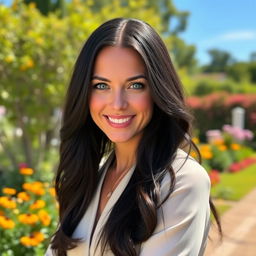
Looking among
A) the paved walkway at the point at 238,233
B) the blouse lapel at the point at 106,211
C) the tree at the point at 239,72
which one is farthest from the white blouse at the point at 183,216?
the tree at the point at 239,72

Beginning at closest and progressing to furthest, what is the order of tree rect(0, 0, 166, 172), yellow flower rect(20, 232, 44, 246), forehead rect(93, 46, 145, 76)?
1. forehead rect(93, 46, 145, 76)
2. yellow flower rect(20, 232, 44, 246)
3. tree rect(0, 0, 166, 172)

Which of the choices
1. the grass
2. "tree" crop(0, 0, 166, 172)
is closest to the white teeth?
"tree" crop(0, 0, 166, 172)

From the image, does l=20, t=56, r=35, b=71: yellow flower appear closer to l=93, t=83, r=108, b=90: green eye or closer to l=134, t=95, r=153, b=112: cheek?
l=93, t=83, r=108, b=90: green eye

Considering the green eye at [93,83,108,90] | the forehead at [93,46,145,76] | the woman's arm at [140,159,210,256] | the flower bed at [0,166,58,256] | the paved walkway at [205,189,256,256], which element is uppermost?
the forehead at [93,46,145,76]

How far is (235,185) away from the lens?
8164mm

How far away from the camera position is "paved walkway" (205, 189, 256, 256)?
14.4 feet

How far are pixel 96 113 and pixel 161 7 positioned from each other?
37.9 m

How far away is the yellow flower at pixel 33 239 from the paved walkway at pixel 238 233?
128cm

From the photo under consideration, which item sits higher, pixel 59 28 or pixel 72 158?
pixel 59 28

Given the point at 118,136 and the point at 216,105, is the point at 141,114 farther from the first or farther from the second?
the point at 216,105

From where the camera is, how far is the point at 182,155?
154 cm

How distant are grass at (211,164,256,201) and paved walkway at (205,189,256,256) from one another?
283 millimetres

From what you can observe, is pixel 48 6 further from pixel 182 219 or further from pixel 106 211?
pixel 182 219

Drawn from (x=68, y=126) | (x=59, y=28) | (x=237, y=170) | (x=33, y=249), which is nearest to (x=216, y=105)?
(x=237, y=170)
